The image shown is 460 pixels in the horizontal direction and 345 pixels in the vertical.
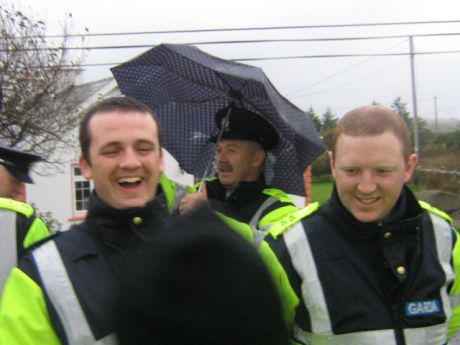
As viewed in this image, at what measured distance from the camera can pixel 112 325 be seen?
3.63 feet

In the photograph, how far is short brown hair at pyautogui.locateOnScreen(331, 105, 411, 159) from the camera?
7.08 feet

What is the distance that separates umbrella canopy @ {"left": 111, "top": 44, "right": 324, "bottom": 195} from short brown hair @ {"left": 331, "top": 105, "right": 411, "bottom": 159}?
899mm

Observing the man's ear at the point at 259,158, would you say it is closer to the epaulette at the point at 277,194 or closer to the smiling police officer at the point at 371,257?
the epaulette at the point at 277,194

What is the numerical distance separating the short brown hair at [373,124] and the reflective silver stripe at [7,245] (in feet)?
4.66

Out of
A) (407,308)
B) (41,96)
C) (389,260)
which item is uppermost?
(41,96)

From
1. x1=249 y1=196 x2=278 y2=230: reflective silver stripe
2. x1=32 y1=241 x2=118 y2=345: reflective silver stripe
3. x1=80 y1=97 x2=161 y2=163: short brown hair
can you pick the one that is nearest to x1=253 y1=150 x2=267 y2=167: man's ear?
x1=249 y1=196 x2=278 y2=230: reflective silver stripe

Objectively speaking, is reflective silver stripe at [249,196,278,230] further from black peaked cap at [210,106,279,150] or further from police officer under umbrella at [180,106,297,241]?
black peaked cap at [210,106,279,150]

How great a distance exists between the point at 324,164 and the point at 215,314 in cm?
4235

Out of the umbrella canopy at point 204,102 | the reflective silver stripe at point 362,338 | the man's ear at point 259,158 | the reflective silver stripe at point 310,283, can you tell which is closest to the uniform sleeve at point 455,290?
the reflective silver stripe at point 362,338

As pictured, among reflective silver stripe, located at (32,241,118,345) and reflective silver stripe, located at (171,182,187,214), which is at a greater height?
reflective silver stripe, located at (171,182,187,214)

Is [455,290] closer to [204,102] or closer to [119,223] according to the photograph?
[119,223]

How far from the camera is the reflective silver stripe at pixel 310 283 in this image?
2127mm

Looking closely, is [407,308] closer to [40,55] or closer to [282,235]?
[282,235]

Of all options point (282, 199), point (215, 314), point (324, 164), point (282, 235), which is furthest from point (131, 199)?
point (324, 164)
